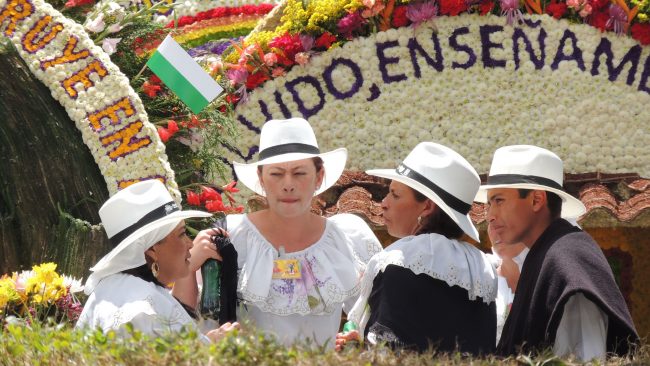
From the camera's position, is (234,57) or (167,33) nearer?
(167,33)

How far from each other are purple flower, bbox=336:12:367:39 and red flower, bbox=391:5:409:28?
0.26 meters

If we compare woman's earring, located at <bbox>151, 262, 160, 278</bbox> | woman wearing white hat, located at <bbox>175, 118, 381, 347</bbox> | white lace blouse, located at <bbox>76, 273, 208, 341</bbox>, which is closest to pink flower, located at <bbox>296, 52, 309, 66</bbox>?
woman wearing white hat, located at <bbox>175, 118, 381, 347</bbox>

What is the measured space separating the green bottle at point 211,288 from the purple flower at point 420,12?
15.7ft

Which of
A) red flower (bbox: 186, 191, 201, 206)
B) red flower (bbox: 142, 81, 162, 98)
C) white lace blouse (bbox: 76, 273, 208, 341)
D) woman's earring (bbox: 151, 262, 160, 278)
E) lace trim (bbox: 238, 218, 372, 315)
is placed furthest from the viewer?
red flower (bbox: 142, 81, 162, 98)

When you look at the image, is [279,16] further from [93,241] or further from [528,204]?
[528,204]

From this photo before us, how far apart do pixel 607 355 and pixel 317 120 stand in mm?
5462

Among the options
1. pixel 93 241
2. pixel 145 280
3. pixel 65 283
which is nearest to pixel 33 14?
pixel 93 241

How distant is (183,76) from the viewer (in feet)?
21.4

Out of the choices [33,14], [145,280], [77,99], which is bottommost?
[145,280]

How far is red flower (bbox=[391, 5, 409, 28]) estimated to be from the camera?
9.47 metres

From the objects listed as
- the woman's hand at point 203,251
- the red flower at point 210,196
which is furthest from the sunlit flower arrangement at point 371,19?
the woman's hand at point 203,251

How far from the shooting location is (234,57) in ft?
31.7

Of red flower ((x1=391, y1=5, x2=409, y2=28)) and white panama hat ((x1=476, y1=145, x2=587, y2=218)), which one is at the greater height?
red flower ((x1=391, y1=5, x2=409, y2=28))

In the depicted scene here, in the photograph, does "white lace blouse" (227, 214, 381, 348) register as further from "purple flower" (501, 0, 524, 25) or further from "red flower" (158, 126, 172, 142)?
"purple flower" (501, 0, 524, 25)
